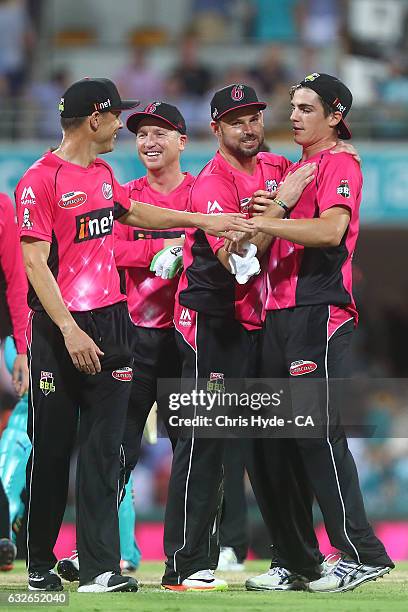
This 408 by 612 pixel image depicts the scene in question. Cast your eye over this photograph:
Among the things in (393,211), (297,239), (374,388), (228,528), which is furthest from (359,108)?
(297,239)

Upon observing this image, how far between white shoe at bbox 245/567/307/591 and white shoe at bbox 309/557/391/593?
0.18m

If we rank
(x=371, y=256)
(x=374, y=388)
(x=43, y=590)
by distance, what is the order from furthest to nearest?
(x=371, y=256) < (x=374, y=388) < (x=43, y=590)

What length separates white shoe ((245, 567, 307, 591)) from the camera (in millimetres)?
5898

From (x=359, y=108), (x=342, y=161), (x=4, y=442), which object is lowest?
(x=4, y=442)

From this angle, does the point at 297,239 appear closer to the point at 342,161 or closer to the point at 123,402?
the point at 342,161

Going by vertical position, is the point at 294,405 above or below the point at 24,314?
below

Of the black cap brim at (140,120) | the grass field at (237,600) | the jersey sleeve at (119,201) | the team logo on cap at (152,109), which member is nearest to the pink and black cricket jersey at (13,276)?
the black cap brim at (140,120)

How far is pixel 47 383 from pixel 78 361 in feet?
0.69

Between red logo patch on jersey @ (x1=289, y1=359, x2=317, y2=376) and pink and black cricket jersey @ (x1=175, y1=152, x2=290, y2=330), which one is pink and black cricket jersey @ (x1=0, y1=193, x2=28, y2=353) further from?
red logo patch on jersey @ (x1=289, y1=359, x2=317, y2=376)

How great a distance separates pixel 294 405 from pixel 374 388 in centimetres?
604

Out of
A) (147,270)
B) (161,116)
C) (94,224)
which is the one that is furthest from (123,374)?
(161,116)

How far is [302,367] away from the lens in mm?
5719

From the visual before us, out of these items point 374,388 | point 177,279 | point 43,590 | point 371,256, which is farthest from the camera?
point 371,256

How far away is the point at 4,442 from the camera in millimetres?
7281
